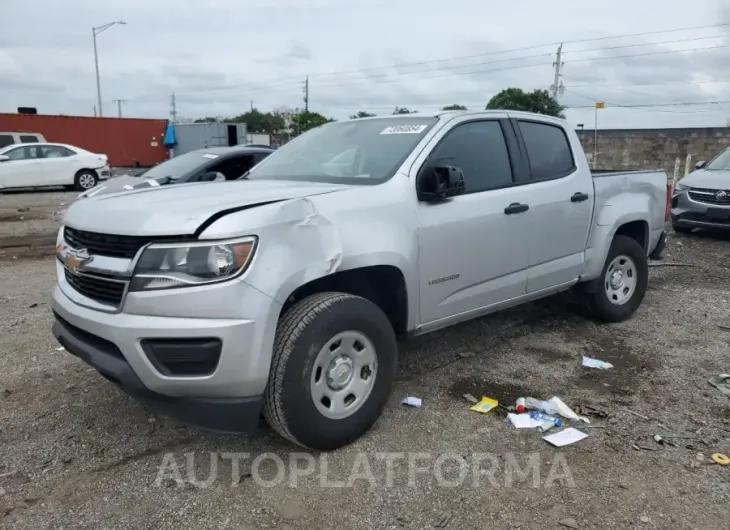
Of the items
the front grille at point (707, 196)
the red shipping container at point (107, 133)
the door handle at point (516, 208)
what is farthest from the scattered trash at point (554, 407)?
the red shipping container at point (107, 133)

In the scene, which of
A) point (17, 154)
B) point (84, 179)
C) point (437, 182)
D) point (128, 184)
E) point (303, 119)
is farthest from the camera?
point (303, 119)

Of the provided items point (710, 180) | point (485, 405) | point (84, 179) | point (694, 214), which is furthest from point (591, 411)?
point (84, 179)

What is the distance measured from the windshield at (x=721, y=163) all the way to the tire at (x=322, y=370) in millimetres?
9970

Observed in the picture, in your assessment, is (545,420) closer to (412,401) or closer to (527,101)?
(412,401)

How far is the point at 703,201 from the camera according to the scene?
10.2 m

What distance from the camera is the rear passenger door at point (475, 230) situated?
12.2ft

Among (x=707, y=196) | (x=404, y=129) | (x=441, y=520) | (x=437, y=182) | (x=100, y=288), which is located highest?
(x=404, y=129)

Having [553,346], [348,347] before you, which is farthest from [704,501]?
[553,346]

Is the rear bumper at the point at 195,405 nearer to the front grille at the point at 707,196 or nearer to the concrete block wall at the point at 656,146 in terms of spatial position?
the front grille at the point at 707,196

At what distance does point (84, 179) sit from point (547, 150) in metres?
17.0

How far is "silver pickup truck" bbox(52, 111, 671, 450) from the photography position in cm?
277

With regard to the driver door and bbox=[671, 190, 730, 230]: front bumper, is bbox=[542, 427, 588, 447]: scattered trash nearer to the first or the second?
bbox=[671, 190, 730, 230]: front bumper

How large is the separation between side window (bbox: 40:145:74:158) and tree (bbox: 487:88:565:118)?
94.2 ft

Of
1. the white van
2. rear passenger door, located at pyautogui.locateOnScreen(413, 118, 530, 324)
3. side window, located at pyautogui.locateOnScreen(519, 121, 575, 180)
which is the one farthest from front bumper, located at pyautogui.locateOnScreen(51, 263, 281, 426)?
the white van
